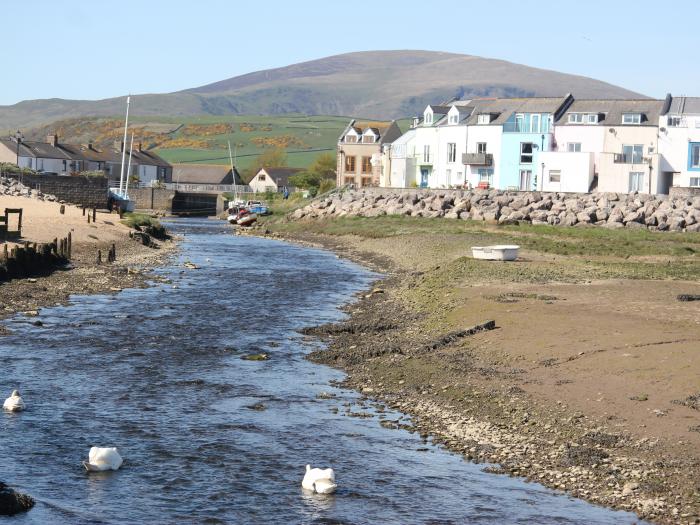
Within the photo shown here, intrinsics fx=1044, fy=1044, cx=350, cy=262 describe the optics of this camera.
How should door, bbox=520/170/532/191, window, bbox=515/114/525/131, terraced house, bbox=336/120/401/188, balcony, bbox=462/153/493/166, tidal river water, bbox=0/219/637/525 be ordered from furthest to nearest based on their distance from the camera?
terraced house, bbox=336/120/401/188 → balcony, bbox=462/153/493/166 → window, bbox=515/114/525/131 → door, bbox=520/170/532/191 → tidal river water, bbox=0/219/637/525

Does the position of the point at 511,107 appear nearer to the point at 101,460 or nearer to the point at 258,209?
the point at 258,209

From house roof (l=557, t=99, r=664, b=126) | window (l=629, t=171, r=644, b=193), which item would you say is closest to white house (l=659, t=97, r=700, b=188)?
house roof (l=557, t=99, r=664, b=126)

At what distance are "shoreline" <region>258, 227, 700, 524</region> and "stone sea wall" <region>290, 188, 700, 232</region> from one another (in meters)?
47.9

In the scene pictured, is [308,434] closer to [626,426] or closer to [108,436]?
[108,436]

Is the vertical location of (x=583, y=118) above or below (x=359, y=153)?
above

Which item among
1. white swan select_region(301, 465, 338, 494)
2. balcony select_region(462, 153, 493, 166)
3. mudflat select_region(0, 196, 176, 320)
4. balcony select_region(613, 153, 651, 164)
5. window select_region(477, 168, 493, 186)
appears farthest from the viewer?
window select_region(477, 168, 493, 186)

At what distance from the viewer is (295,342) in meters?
32.4

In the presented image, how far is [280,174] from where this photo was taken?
19575 cm

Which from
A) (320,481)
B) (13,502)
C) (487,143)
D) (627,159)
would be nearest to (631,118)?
(627,159)

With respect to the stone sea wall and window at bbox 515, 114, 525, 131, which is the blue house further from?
the stone sea wall

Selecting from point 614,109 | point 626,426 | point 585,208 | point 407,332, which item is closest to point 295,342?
point 407,332

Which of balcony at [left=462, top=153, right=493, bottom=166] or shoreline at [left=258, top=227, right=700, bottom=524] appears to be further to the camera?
balcony at [left=462, top=153, right=493, bottom=166]

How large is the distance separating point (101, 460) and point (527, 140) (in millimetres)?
84475

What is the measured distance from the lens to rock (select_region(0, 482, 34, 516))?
54.0 ft
